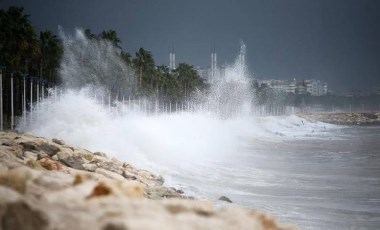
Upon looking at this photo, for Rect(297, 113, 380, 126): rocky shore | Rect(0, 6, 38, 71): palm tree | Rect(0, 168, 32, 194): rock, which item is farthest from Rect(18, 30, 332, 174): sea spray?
Rect(297, 113, 380, 126): rocky shore

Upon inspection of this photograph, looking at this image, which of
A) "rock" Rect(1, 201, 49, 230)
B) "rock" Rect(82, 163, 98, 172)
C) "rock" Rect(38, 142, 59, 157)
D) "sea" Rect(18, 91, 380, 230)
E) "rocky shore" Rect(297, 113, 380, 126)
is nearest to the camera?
"rock" Rect(1, 201, 49, 230)

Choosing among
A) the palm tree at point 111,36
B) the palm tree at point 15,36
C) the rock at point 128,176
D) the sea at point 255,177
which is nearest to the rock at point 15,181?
the sea at point 255,177

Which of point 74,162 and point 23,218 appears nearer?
point 23,218

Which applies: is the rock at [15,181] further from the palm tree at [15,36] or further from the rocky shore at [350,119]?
the rocky shore at [350,119]

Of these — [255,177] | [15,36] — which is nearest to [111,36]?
[15,36]

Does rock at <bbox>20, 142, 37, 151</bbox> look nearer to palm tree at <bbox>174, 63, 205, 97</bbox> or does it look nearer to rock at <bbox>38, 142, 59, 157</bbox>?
rock at <bbox>38, 142, 59, 157</bbox>


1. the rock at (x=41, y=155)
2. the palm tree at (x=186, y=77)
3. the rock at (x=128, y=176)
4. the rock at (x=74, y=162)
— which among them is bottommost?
the rock at (x=128, y=176)

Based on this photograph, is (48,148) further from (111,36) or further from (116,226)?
(111,36)

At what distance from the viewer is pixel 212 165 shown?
23.4 metres

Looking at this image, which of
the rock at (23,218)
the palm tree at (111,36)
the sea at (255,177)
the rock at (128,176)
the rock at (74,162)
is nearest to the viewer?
the rock at (23,218)

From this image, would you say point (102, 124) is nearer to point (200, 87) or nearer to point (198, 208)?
point (198, 208)

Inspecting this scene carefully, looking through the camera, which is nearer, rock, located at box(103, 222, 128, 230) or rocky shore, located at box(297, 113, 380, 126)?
rock, located at box(103, 222, 128, 230)

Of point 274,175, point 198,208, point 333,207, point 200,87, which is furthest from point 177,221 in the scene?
point 200,87

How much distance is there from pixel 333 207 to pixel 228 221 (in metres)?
10.3
